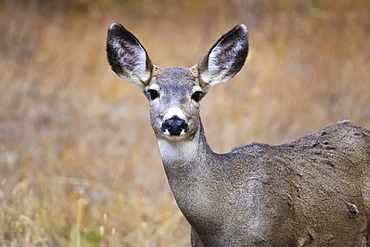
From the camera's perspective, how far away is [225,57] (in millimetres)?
4242

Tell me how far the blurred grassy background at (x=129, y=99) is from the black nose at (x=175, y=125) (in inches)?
81.7

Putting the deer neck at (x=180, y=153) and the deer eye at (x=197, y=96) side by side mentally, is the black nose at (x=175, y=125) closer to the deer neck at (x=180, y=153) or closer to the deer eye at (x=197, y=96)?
the deer neck at (x=180, y=153)

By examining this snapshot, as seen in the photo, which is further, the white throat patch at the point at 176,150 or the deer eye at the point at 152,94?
the deer eye at the point at 152,94

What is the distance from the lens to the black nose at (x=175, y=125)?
11.8 feet

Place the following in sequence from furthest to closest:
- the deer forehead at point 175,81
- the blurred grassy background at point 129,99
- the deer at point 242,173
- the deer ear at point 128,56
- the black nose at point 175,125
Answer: the blurred grassy background at point 129,99
the deer ear at point 128,56
the deer forehead at point 175,81
the deer at point 242,173
the black nose at point 175,125

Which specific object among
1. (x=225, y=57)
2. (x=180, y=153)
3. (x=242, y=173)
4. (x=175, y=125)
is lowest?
(x=242, y=173)

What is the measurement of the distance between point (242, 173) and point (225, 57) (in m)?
0.87

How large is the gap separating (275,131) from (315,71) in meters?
1.60

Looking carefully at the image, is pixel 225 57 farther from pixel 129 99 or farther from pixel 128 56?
pixel 129 99

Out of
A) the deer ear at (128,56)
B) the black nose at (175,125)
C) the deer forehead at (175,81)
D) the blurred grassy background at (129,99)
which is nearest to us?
the black nose at (175,125)

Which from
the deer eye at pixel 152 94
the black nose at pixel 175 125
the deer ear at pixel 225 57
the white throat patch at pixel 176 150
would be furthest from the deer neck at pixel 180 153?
the deer ear at pixel 225 57

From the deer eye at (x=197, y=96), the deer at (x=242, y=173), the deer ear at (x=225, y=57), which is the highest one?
the deer ear at (x=225, y=57)

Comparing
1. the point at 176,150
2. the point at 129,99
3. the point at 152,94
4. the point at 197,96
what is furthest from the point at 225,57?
the point at 129,99

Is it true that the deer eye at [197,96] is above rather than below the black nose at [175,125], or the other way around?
above
